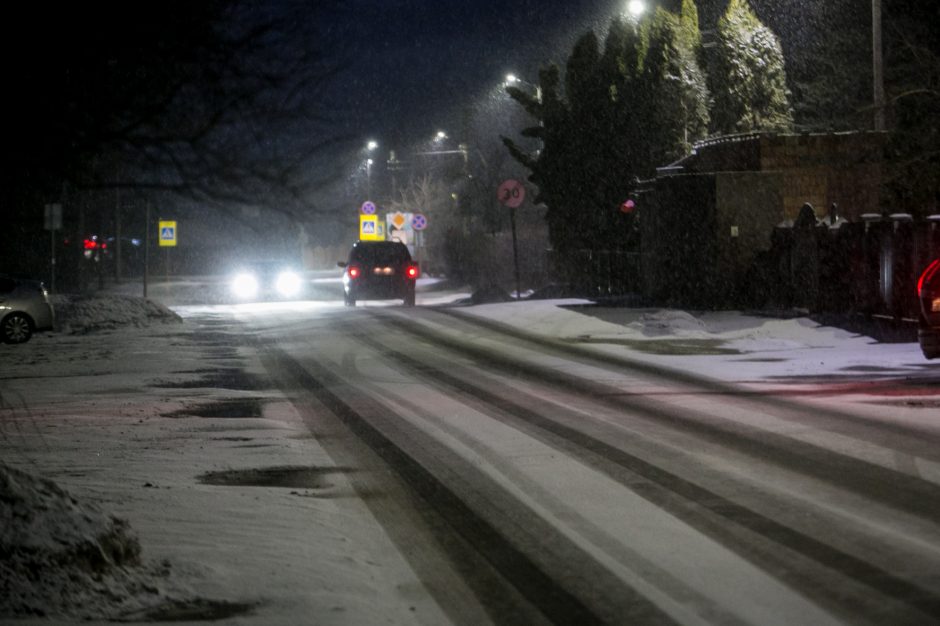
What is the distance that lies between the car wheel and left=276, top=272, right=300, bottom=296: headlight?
23.2m

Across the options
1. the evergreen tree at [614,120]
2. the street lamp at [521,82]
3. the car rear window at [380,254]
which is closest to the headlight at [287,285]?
the evergreen tree at [614,120]

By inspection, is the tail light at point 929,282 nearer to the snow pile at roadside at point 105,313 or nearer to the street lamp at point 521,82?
the snow pile at roadside at point 105,313

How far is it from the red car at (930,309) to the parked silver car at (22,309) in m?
18.1

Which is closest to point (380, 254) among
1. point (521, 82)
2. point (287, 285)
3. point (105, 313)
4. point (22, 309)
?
point (105, 313)

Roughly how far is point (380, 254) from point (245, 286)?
64.2 feet

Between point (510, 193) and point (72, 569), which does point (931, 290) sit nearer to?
point (72, 569)

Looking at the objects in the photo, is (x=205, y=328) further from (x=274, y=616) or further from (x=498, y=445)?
(x=274, y=616)

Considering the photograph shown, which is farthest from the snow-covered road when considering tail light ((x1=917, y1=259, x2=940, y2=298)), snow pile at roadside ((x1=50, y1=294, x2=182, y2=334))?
snow pile at roadside ((x1=50, y1=294, x2=182, y2=334))

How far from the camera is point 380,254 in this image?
38.3m

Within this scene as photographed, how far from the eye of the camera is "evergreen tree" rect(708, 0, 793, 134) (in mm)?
40938

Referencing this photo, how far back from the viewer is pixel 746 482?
9820mm

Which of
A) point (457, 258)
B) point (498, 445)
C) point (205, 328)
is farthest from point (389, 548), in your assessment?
point (457, 258)

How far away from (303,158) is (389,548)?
8.16ft

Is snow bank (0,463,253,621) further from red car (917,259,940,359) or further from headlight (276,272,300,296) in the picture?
headlight (276,272,300,296)
